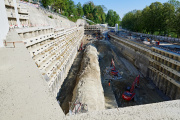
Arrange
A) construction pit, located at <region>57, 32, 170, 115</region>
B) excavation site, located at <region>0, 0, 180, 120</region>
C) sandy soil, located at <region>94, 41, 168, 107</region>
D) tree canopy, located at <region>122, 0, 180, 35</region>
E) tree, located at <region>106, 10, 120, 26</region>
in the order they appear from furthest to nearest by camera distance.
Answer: tree, located at <region>106, 10, 120, 26</region> < tree canopy, located at <region>122, 0, 180, 35</region> < sandy soil, located at <region>94, 41, 168, 107</region> < construction pit, located at <region>57, 32, 170, 115</region> < excavation site, located at <region>0, 0, 180, 120</region>

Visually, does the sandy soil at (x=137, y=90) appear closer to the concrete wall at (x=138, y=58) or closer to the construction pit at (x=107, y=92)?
the construction pit at (x=107, y=92)

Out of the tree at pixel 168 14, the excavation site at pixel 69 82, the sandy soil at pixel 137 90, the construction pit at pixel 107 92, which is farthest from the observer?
the tree at pixel 168 14

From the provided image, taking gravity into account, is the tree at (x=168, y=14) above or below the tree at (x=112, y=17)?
below

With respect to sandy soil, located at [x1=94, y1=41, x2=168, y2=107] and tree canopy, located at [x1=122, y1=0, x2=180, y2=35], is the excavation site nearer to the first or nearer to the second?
sandy soil, located at [x1=94, y1=41, x2=168, y2=107]

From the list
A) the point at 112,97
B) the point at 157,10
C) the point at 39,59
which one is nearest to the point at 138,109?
the point at 39,59

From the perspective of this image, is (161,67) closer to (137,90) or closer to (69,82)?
(137,90)

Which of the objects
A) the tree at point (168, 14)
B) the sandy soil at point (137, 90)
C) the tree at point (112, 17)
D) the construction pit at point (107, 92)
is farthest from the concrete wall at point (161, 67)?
the tree at point (112, 17)

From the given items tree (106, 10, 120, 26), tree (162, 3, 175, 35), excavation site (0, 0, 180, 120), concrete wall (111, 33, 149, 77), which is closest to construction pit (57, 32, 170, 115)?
excavation site (0, 0, 180, 120)

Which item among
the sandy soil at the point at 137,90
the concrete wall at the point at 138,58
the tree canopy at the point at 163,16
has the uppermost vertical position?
the tree canopy at the point at 163,16

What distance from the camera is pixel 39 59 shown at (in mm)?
13039

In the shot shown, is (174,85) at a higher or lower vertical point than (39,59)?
lower

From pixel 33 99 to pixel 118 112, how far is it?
2.17 m

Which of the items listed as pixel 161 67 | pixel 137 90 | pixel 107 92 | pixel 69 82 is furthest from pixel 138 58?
pixel 69 82

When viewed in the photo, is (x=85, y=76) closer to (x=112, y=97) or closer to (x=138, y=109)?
(x=112, y=97)
